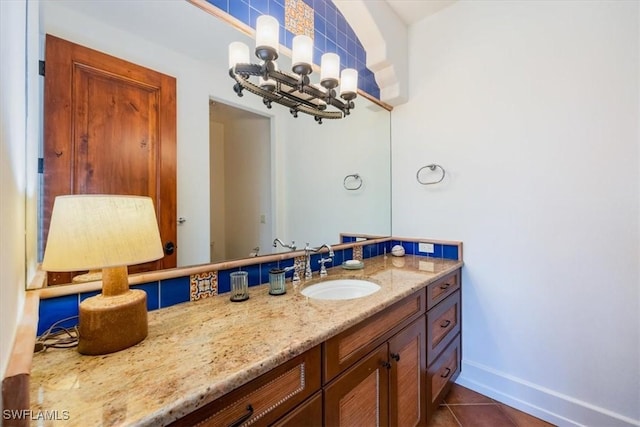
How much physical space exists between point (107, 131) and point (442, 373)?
206 centimetres

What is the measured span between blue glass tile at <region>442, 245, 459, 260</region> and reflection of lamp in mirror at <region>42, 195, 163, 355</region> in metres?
1.82

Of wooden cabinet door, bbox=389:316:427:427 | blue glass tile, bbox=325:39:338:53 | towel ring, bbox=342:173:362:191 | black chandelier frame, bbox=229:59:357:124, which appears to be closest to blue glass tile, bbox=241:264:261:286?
wooden cabinet door, bbox=389:316:427:427

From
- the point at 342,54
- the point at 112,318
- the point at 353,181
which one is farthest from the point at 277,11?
the point at 112,318

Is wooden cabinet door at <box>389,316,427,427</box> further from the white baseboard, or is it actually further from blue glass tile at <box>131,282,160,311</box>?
blue glass tile at <box>131,282,160,311</box>

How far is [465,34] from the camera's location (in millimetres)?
1848

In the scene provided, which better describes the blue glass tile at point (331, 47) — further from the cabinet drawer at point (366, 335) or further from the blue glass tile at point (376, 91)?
the cabinet drawer at point (366, 335)

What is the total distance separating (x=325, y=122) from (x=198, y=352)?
1.61 meters

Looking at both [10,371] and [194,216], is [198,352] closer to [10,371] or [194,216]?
[10,371]

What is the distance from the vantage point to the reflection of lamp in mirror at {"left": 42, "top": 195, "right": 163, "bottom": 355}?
24.6 inches

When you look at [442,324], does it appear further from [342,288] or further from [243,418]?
[243,418]

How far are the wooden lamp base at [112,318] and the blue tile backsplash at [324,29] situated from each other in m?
1.20

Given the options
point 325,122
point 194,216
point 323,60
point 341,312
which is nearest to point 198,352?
point 341,312

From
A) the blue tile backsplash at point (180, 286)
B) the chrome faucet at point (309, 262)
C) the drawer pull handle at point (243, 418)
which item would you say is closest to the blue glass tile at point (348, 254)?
the blue tile backsplash at point (180, 286)

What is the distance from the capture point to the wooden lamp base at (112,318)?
0.68 meters
